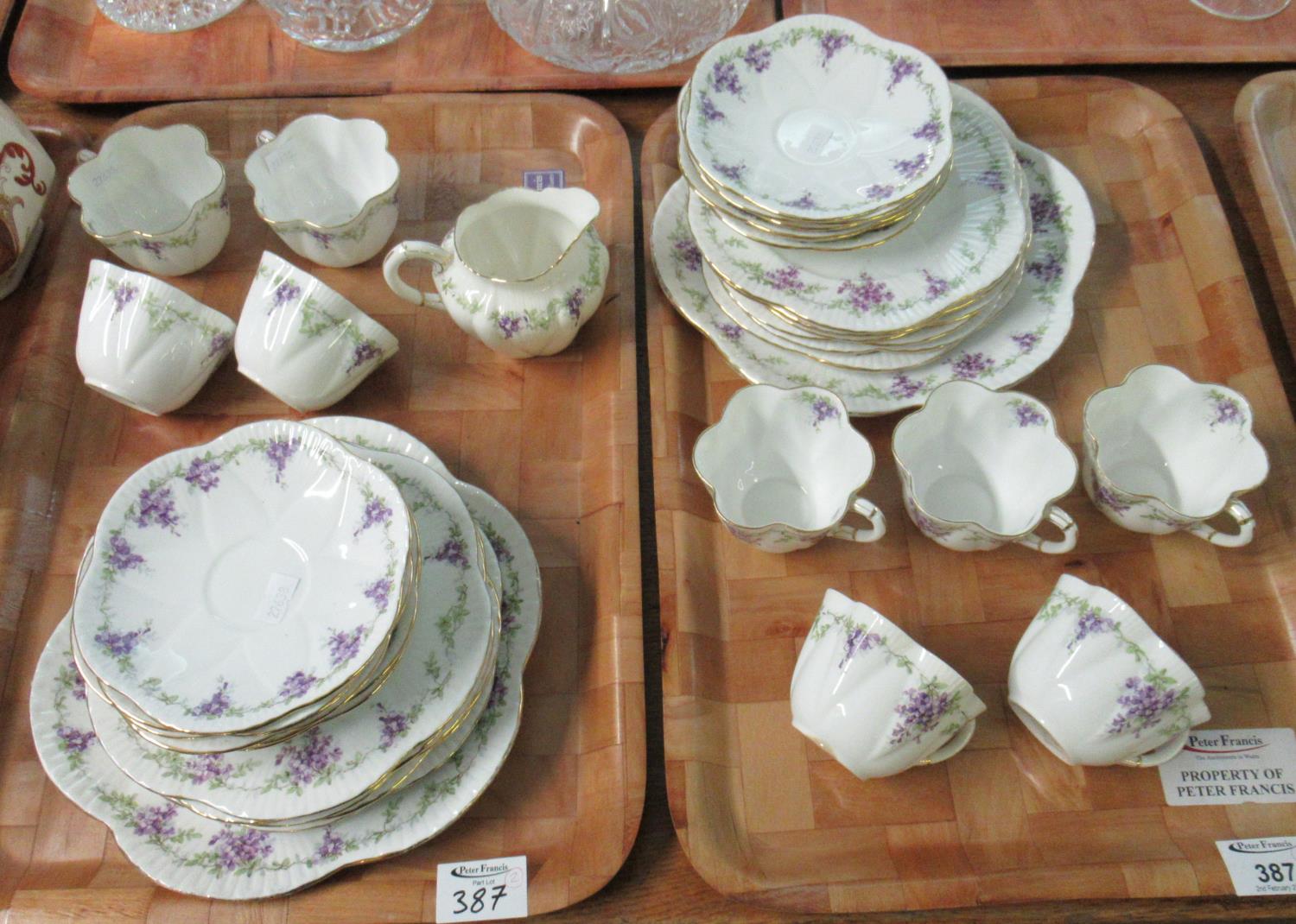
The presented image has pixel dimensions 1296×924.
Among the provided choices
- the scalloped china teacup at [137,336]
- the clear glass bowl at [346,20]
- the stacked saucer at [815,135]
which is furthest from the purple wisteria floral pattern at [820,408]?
the clear glass bowl at [346,20]

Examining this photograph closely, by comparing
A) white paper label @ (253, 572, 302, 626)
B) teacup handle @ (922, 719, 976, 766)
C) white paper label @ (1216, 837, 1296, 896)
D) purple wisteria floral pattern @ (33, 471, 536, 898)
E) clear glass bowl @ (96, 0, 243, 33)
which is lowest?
purple wisteria floral pattern @ (33, 471, 536, 898)

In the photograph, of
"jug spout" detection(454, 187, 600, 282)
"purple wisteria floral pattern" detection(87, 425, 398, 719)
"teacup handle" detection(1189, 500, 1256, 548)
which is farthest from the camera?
"jug spout" detection(454, 187, 600, 282)

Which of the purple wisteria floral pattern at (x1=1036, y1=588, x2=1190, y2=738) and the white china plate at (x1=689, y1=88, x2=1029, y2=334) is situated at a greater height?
the white china plate at (x1=689, y1=88, x2=1029, y2=334)

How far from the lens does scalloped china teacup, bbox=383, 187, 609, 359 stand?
89cm

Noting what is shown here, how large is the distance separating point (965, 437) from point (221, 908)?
0.71 meters

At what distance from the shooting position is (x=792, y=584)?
2.83 feet

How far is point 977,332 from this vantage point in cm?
92

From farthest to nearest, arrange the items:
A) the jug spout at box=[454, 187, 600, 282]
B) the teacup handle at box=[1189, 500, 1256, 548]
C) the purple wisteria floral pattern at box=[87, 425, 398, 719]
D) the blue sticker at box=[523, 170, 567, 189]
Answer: the blue sticker at box=[523, 170, 567, 189] < the jug spout at box=[454, 187, 600, 282] < the teacup handle at box=[1189, 500, 1256, 548] < the purple wisteria floral pattern at box=[87, 425, 398, 719]

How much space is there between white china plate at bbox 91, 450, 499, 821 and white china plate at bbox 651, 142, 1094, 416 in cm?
33

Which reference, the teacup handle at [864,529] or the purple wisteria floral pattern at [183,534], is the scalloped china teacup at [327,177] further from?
the teacup handle at [864,529]

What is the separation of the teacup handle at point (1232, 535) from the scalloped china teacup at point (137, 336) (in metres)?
0.89

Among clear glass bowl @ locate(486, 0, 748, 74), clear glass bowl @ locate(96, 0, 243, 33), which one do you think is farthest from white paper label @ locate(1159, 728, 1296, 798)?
clear glass bowl @ locate(96, 0, 243, 33)

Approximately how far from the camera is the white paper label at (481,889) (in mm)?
734

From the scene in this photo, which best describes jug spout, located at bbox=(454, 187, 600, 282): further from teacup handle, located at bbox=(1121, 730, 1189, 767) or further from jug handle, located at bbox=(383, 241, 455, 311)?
teacup handle, located at bbox=(1121, 730, 1189, 767)
